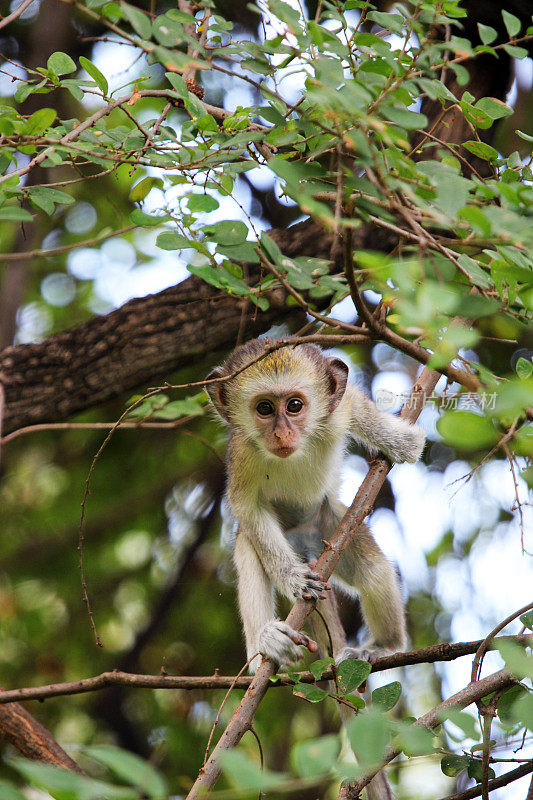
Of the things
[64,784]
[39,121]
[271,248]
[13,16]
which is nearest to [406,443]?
[271,248]

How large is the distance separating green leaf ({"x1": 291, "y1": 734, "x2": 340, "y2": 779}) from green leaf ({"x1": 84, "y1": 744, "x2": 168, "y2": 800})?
22cm

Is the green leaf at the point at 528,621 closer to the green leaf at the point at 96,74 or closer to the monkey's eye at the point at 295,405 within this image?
the monkey's eye at the point at 295,405

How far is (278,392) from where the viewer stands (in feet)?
13.4

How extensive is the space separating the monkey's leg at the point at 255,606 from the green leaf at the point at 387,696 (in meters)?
1.01

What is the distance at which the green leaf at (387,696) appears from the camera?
8.59 feet

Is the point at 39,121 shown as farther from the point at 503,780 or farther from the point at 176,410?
the point at 503,780

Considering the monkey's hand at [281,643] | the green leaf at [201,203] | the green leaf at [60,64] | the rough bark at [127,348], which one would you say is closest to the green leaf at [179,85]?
the green leaf at [201,203]

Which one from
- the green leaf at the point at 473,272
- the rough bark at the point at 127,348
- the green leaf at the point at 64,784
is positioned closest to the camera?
the green leaf at the point at 64,784

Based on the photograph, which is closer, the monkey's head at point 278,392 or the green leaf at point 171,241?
the green leaf at point 171,241

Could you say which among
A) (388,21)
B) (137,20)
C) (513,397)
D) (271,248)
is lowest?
(271,248)

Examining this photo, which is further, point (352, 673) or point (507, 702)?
point (352, 673)

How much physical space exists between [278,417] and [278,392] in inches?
5.8

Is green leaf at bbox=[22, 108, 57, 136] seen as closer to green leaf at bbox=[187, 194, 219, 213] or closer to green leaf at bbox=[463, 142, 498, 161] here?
green leaf at bbox=[187, 194, 219, 213]

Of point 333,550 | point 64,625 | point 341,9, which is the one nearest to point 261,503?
point 333,550
